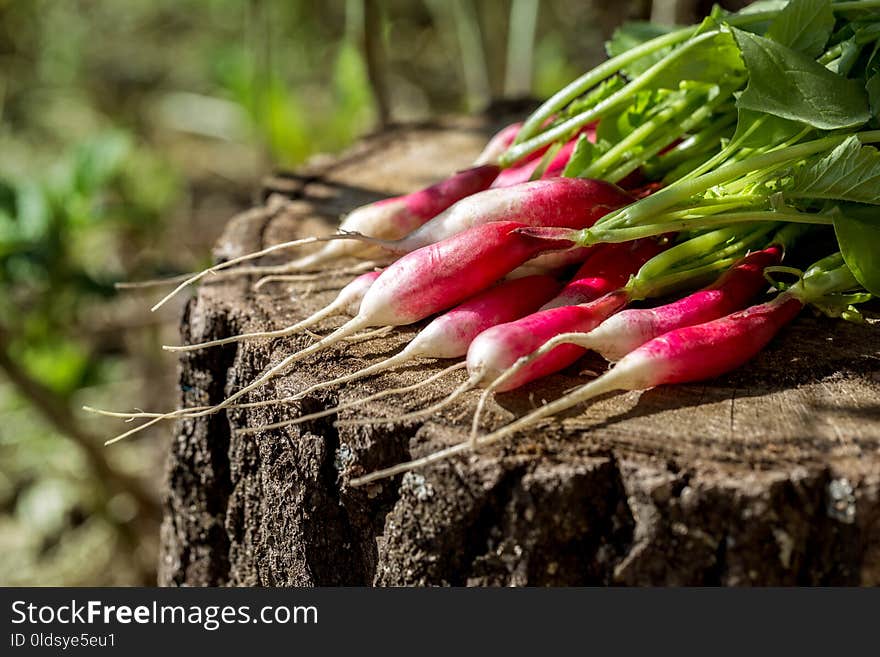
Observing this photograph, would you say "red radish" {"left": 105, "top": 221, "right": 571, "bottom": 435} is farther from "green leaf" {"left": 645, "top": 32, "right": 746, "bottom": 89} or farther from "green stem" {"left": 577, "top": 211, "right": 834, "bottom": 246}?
"green leaf" {"left": 645, "top": 32, "right": 746, "bottom": 89}

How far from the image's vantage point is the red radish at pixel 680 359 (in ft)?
4.22

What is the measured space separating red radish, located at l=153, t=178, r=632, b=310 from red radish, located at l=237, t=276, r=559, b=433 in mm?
140

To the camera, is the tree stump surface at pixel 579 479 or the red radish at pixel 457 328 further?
the red radish at pixel 457 328

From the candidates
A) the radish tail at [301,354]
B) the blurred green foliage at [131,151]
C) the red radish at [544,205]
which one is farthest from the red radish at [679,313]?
the blurred green foliage at [131,151]

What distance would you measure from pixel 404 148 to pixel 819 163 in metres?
1.39

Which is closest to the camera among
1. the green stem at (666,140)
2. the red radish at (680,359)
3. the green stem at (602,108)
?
the red radish at (680,359)

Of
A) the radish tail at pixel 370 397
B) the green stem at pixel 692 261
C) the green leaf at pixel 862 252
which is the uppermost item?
the green stem at pixel 692 261

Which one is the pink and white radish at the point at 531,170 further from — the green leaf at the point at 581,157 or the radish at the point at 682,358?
the radish at the point at 682,358

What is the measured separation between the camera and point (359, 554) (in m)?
1.47

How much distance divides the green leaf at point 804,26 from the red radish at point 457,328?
58 cm

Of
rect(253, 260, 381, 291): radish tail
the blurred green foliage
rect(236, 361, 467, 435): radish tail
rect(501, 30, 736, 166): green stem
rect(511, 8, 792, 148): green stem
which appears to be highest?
the blurred green foliage

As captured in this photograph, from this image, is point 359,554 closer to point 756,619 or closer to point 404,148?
point 756,619

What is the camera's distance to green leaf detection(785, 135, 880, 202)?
1415 mm

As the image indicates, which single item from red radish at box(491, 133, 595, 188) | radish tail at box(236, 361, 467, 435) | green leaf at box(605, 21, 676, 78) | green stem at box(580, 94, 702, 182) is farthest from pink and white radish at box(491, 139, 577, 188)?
radish tail at box(236, 361, 467, 435)
